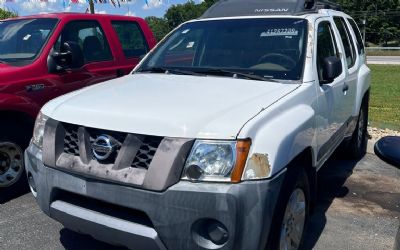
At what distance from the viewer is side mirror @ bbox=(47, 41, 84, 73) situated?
5129 mm

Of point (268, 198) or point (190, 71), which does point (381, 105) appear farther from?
point (268, 198)

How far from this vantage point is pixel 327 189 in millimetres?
5180

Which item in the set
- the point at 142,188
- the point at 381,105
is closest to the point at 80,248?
the point at 142,188

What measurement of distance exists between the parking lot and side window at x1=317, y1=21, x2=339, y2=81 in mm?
1335

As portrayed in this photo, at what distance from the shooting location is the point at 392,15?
212ft

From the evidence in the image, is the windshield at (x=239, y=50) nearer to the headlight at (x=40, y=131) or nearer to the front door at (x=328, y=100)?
the front door at (x=328, y=100)

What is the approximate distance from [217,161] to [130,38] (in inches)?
163

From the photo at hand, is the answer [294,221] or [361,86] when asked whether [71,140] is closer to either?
[294,221]

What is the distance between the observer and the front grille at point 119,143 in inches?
109

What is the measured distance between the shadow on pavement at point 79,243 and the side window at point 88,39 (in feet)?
7.73

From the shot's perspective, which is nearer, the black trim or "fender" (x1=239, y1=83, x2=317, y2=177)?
"fender" (x1=239, y1=83, x2=317, y2=177)

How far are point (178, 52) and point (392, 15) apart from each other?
221 feet

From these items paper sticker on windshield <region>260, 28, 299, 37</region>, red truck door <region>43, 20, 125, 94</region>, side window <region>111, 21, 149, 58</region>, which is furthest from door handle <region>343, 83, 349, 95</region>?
side window <region>111, 21, 149, 58</region>

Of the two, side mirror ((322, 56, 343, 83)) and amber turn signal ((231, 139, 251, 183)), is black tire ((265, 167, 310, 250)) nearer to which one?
amber turn signal ((231, 139, 251, 183))
